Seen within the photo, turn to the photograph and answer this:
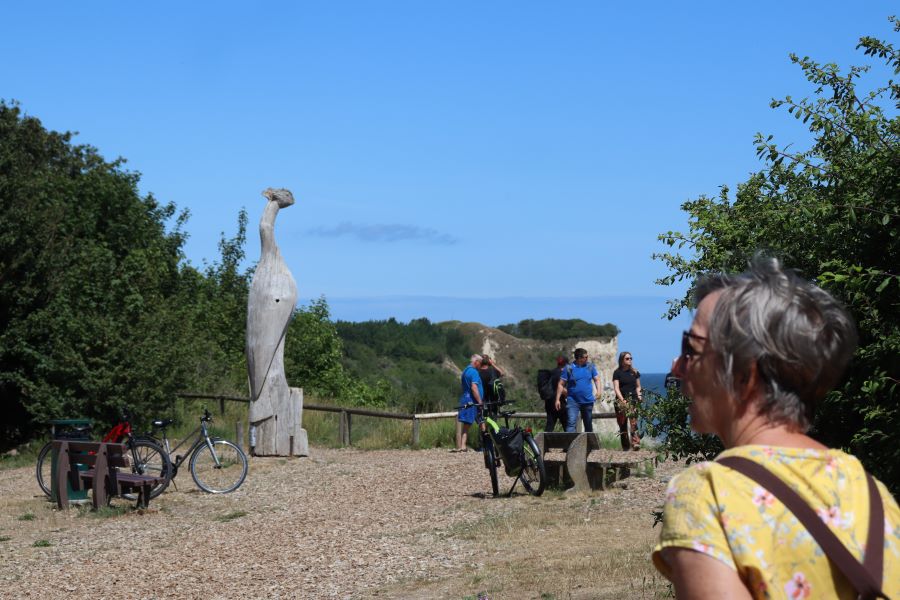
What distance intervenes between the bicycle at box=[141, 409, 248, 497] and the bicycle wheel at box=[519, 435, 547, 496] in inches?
151

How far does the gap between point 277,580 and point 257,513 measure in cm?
398

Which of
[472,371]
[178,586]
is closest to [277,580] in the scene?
[178,586]

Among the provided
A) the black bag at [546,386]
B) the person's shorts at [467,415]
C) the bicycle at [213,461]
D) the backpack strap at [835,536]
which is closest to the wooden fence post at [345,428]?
the person's shorts at [467,415]

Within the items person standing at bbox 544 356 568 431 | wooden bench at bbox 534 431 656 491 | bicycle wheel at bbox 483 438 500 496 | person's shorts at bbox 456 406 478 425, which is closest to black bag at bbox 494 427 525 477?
bicycle wheel at bbox 483 438 500 496

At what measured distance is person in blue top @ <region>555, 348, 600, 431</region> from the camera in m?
17.1

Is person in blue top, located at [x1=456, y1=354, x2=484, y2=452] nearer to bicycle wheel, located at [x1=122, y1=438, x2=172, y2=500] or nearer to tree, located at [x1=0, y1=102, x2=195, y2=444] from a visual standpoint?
bicycle wheel, located at [x1=122, y1=438, x2=172, y2=500]

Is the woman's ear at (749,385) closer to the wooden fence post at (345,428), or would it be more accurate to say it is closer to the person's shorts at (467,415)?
the person's shorts at (467,415)

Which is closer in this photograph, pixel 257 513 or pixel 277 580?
pixel 277 580

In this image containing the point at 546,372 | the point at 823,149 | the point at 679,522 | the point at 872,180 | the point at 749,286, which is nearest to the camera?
the point at 679,522

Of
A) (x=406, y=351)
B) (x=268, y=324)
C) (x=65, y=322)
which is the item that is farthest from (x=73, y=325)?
(x=406, y=351)

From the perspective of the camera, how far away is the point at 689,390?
208 centimetres

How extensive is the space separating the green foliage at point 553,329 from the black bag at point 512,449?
34346 millimetres

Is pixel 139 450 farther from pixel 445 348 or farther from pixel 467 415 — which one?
pixel 445 348

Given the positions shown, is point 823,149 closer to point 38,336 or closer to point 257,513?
point 257,513
